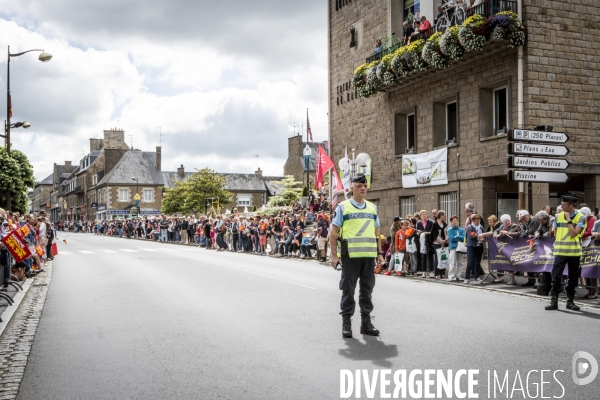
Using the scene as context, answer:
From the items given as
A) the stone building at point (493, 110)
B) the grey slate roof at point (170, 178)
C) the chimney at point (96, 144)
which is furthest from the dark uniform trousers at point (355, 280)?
the chimney at point (96, 144)

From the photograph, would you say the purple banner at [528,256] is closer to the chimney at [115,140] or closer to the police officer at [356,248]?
the police officer at [356,248]

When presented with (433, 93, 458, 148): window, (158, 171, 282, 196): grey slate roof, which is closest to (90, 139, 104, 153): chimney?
(158, 171, 282, 196): grey slate roof

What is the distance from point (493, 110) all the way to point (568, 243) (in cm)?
1247

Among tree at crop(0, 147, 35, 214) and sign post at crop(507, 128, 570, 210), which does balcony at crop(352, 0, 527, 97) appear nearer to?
sign post at crop(507, 128, 570, 210)

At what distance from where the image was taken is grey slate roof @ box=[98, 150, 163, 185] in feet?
314

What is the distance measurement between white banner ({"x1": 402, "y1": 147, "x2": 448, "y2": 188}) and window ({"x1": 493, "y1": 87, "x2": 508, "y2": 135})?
238cm

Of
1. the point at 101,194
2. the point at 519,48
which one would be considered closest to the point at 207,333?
the point at 519,48

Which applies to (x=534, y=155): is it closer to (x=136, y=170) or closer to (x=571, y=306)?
(x=571, y=306)

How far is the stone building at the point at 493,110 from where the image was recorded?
20.5 meters

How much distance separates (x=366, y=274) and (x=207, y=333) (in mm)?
2096

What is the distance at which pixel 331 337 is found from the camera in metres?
8.02

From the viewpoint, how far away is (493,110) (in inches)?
876

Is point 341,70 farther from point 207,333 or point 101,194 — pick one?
point 101,194

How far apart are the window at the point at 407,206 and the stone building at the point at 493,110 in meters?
0.04
